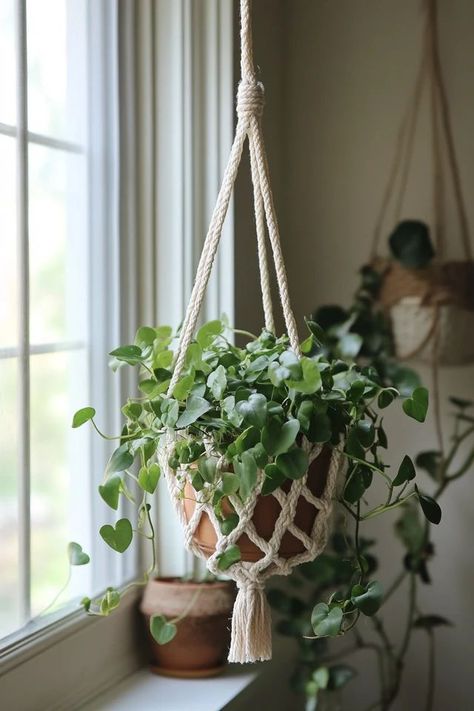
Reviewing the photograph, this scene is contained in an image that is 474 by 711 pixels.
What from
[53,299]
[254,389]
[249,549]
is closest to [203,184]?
[53,299]

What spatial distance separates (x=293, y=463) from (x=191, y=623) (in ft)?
2.15

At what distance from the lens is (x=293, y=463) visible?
3.24 ft

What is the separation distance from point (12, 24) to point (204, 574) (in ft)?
3.01

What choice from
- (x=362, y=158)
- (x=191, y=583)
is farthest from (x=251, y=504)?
(x=362, y=158)

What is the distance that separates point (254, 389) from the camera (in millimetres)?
1072

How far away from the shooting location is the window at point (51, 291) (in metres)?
1.26

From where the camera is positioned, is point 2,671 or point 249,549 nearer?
point 249,549

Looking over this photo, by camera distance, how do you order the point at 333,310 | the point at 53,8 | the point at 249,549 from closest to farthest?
the point at 249,549 < the point at 53,8 < the point at 333,310


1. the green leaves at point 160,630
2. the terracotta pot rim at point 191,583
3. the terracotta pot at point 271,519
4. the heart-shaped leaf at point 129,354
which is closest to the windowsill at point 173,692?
the terracotta pot rim at point 191,583

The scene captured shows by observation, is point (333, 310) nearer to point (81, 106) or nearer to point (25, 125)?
point (81, 106)

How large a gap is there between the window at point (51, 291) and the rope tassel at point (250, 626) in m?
0.35

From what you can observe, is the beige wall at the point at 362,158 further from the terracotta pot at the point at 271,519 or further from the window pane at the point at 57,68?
the terracotta pot at the point at 271,519

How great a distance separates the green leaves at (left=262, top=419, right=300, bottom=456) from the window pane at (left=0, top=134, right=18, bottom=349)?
0.43 metres

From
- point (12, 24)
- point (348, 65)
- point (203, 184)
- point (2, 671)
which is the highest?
point (348, 65)
